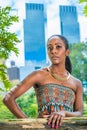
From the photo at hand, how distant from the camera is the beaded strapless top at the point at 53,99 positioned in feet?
5.44

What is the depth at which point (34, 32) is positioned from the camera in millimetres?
75562

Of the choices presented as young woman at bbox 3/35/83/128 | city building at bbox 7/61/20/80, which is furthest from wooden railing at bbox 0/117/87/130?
city building at bbox 7/61/20/80

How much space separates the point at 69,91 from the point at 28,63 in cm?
6294

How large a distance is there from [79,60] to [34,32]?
128 feet

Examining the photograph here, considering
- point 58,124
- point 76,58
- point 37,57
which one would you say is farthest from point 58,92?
point 37,57

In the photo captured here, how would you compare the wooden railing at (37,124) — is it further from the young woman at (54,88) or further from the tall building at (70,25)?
the tall building at (70,25)

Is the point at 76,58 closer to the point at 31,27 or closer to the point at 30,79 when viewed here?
the point at 30,79

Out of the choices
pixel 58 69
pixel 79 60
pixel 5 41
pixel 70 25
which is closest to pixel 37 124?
pixel 58 69

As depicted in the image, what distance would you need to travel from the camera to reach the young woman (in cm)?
168

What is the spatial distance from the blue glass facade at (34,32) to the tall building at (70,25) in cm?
423

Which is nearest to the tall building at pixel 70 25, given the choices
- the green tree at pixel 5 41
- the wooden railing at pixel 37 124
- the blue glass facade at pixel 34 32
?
the blue glass facade at pixel 34 32

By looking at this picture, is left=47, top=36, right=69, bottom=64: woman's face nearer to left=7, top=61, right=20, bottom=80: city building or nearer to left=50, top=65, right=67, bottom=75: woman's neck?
left=50, top=65, right=67, bottom=75: woman's neck

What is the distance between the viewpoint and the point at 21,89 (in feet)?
5.72

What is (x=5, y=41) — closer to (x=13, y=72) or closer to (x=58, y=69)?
(x=58, y=69)
